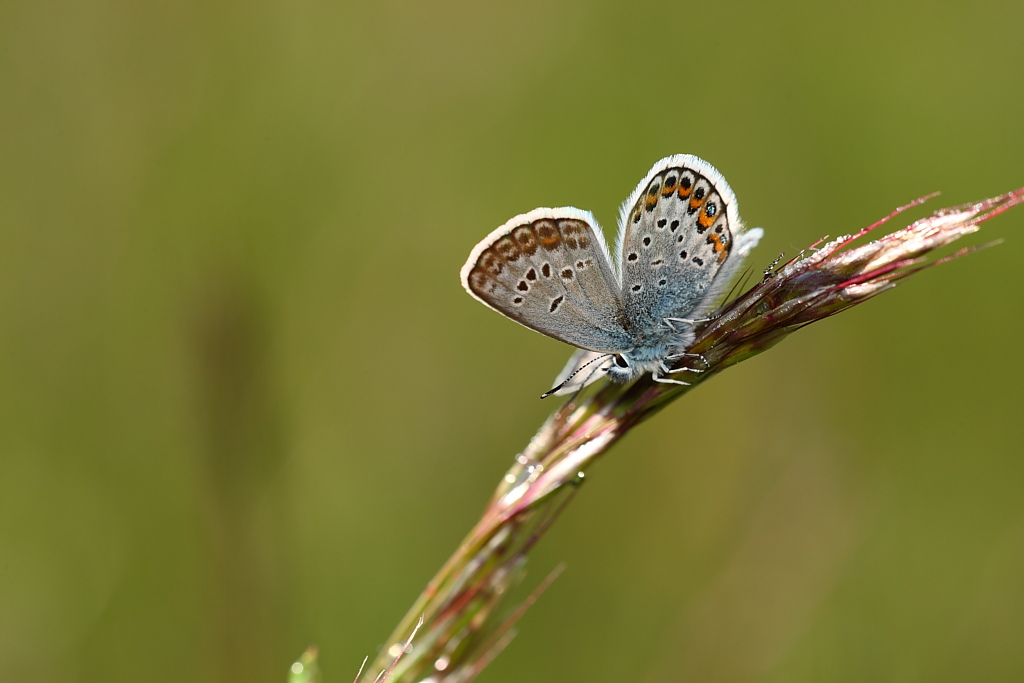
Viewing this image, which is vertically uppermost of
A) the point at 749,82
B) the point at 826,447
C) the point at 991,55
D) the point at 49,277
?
the point at 991,55

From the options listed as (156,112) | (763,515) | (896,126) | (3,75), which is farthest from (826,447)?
(3,75)

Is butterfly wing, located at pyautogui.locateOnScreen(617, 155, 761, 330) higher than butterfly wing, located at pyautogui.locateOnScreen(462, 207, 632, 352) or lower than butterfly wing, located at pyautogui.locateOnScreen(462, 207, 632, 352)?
higher

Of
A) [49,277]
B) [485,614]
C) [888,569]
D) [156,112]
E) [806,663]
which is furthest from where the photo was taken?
[156,112]

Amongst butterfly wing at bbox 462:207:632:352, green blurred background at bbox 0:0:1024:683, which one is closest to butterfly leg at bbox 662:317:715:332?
butterfly wing at bbox 462:207:632:352

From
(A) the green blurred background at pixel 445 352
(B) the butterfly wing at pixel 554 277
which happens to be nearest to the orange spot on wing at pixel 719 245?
(B) the butterfly wing at pixel 554 277

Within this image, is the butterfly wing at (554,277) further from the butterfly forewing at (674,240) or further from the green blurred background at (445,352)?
the green blurred background at (445,352)

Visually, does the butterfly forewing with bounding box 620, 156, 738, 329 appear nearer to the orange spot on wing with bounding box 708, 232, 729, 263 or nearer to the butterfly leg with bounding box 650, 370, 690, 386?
the orange spot on wing with bounding box 708, 232, 729, 263

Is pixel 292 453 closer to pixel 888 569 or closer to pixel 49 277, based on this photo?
pixel 49 277
